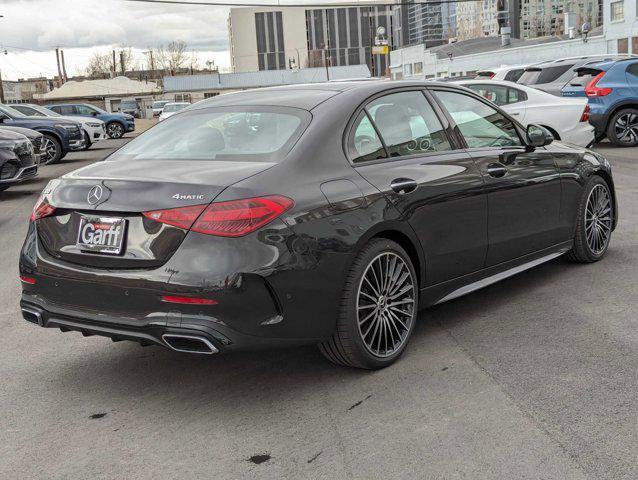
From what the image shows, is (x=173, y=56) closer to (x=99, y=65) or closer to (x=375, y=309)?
(x=99, y=65)

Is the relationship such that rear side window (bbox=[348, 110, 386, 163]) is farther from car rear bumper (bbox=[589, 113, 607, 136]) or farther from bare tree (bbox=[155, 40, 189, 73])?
bare tree (bbox=[155, 40, 189, 73])

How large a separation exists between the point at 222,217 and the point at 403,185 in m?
1.24

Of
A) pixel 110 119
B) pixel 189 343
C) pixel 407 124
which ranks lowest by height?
pixel 189 343

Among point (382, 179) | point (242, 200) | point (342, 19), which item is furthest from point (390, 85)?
point (342, 19)

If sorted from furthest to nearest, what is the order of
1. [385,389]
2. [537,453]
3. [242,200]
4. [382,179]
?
[382,179]
[385,389]
[242,200]
[537,453]

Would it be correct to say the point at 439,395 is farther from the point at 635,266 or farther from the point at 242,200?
the point at 635,266

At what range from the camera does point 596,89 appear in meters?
16.8

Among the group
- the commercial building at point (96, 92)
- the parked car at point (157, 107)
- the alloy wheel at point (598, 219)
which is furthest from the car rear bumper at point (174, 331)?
the commercial building at point (96, 92)

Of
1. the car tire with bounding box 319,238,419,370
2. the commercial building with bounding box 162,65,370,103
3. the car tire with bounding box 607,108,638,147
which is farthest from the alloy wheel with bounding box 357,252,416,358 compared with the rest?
the commercial building with bounding box 162,65,370,103

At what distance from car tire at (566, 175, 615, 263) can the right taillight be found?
10.8 m

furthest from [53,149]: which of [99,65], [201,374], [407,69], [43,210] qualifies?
[99,65]

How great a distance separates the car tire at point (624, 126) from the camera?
56.4 ft

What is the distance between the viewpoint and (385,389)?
4.16 m

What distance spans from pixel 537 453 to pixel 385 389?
1.00m
